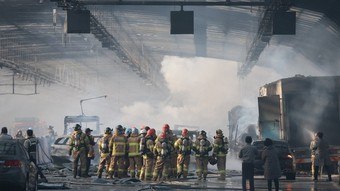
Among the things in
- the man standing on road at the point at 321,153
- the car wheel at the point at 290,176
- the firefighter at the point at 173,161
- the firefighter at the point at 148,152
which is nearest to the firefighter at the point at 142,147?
the firefighter at the point at 148,152

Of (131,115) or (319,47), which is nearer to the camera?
(319,47)

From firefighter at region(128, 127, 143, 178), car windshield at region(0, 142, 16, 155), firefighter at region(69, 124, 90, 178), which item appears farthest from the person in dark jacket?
firefighter at region(69, 124, 90, 178)

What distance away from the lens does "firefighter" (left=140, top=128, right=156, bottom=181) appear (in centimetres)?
2312

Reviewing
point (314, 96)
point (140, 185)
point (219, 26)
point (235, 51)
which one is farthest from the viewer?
point (235, 51)

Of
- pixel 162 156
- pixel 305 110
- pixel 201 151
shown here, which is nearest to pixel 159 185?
pixel 162 156

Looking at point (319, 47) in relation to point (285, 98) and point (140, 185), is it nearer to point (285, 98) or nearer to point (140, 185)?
point (285, 98)

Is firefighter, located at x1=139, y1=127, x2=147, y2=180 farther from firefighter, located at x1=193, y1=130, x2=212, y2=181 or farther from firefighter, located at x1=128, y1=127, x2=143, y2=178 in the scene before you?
firefighter, located at x1=193, y1=130, x2=212, y2=181

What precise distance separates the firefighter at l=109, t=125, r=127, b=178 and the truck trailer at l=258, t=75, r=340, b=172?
23.0ft

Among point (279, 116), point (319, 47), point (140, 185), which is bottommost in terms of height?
point (140, 185)

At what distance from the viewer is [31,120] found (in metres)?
66.9

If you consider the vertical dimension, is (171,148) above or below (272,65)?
below

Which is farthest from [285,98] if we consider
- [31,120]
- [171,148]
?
[31,120]

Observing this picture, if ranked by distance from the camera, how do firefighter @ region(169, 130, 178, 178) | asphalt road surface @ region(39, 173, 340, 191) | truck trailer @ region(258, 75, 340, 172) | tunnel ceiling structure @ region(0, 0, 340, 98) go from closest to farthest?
asphalt road surface @ region(39, 173, 340, 191) → firefighter @ region(169, 130, 178, 178) → truck trailer @ region(258, 75, 340, 172) → tunnel ceiling structure @ region(0, 0, 340, 98)

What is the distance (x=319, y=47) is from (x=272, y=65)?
443 inches
